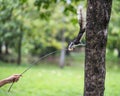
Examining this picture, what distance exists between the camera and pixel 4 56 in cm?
2855

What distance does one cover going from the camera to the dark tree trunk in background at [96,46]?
13.5 feet

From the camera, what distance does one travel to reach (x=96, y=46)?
13.5 ft

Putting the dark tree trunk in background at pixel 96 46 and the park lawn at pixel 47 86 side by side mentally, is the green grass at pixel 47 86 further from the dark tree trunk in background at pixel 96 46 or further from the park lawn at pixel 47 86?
the dark tree trunk in background at pixel 96 46

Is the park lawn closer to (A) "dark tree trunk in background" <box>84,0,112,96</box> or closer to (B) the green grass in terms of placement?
(B) the green grass

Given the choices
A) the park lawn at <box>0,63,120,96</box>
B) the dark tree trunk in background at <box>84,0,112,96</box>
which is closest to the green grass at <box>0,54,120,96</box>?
the park lawn at <box>0,63,120,96</box>

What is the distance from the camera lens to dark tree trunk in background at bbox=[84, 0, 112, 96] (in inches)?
161

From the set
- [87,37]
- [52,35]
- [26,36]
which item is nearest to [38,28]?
[26,36]

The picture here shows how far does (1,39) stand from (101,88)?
1997 cm

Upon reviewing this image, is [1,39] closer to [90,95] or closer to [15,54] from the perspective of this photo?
[15,54]

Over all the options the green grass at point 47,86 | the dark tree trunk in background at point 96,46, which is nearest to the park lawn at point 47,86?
the green grass at point 47,86

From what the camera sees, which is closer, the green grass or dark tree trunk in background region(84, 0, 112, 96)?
dark tree trunk in background region(84, 0, 112, 96)

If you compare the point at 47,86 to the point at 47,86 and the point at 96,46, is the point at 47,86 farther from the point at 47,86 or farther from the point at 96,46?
the point at 96,46

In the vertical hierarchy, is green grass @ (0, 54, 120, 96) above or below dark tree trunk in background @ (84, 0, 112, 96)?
below

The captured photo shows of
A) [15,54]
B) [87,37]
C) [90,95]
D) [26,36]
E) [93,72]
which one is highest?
[87,37]
